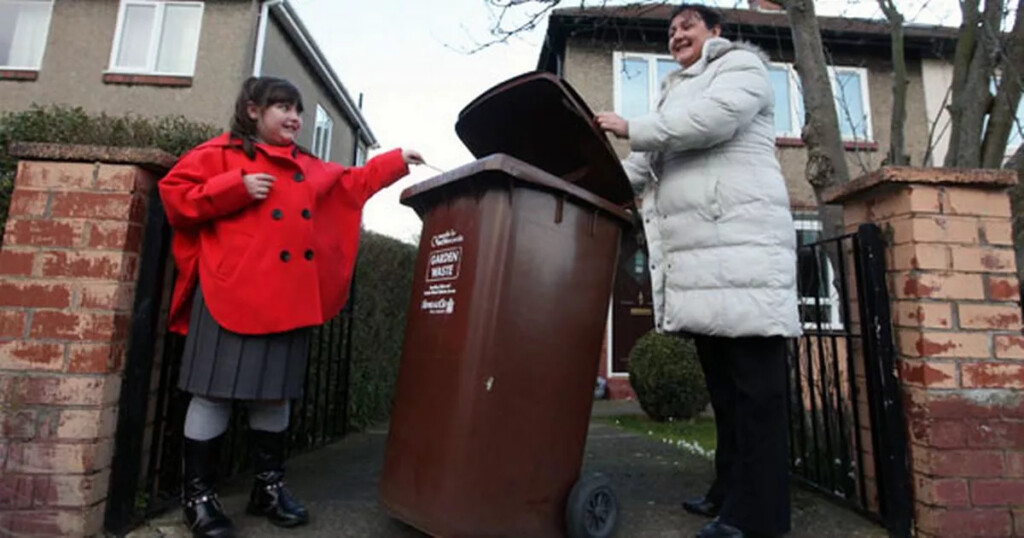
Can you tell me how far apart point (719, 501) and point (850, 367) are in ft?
2.50

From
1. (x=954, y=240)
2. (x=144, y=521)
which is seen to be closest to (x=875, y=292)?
(x=954, y=240)

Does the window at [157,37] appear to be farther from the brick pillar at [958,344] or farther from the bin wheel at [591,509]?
the brick pillar at [958,344]

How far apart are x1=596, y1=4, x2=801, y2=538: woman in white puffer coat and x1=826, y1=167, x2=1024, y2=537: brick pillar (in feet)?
1.57

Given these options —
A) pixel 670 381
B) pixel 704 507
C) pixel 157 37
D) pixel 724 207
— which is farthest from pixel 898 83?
pixel 157 37

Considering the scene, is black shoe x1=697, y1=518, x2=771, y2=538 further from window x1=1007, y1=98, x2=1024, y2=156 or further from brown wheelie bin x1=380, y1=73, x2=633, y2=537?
window x1=1007, y1=98, x2=1024, y2=156

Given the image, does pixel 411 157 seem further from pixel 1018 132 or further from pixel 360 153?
pixel 360 153

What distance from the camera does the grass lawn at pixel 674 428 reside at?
16.5 feet

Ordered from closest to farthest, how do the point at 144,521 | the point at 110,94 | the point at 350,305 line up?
1. the point at 144,521
2. the point at 350,305
3. the point at 110,94

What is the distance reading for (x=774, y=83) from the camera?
9.52 meters

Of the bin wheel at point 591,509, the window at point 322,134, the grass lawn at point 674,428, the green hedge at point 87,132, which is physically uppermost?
the window at point 322,134

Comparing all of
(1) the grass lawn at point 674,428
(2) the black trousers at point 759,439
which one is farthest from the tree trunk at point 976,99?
(1) the grass lawn at point 674,428

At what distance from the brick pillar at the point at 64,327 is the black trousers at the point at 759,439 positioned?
2078 mm

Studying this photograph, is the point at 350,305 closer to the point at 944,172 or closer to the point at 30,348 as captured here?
the point at 30,348

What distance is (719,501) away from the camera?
221 centimetres
